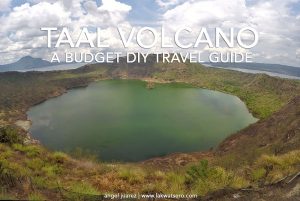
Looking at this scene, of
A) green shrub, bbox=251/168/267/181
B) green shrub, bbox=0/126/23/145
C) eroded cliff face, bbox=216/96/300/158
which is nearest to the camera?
green shrub, bbox=251/168/267/181

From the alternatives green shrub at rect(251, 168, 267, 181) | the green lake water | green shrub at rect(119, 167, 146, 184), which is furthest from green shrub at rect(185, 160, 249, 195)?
the green lake water

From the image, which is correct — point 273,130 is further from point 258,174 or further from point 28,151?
point 28,151

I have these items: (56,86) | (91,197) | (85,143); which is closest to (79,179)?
(91,197)

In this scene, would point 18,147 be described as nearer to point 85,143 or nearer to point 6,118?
point 85,143

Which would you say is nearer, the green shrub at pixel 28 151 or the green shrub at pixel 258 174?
the green shrub at pixel 258 174

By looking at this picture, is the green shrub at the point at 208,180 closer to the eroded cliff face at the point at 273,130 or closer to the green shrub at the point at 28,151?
the green shrub at the point at 28,151

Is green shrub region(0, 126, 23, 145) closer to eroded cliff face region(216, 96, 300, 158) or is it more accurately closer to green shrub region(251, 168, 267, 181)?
green shrub region(251, 168, 267, 181)

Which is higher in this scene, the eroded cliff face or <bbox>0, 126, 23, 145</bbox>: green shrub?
<bbox>0, 126, 23, 145</bbox>: green shrub

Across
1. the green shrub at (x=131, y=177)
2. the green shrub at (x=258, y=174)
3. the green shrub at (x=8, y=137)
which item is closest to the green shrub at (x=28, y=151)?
the green shrub at (x=8, y=137)

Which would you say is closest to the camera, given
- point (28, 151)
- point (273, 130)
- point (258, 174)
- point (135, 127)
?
point (258, 174)

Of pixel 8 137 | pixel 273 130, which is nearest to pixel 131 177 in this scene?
pixel 8 137
